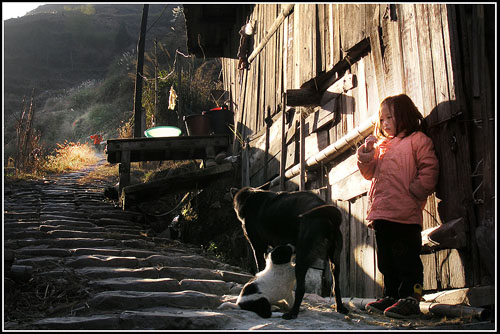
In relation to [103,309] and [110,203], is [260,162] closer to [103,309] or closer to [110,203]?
[110,203]

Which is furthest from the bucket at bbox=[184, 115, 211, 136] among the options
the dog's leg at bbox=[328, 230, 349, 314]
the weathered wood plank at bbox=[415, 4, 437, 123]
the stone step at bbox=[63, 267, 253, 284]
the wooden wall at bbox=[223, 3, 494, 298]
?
the dog's leg at bbox=[328, 230, 349, 314]

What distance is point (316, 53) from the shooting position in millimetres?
6211

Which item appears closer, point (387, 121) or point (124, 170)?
point (387, 121)

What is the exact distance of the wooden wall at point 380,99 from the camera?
3.36 m

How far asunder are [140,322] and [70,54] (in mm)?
55786

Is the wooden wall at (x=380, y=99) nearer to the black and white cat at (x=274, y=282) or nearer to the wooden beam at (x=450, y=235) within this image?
the wooden beam at (x=450, y=235)

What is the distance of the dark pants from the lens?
344cm

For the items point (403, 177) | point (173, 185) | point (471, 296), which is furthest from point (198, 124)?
point (471, 296)

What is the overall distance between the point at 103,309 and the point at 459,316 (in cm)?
274

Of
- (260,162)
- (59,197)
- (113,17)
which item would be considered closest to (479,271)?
(260,162)

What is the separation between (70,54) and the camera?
53.5 metres

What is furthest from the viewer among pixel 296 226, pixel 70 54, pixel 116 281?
pixel 70 54

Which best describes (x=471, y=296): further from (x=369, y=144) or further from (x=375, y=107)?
(x=375, y=107)

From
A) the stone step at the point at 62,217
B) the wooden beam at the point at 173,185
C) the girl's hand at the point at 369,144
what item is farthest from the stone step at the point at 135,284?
the wooden beam at the point at 173,185
